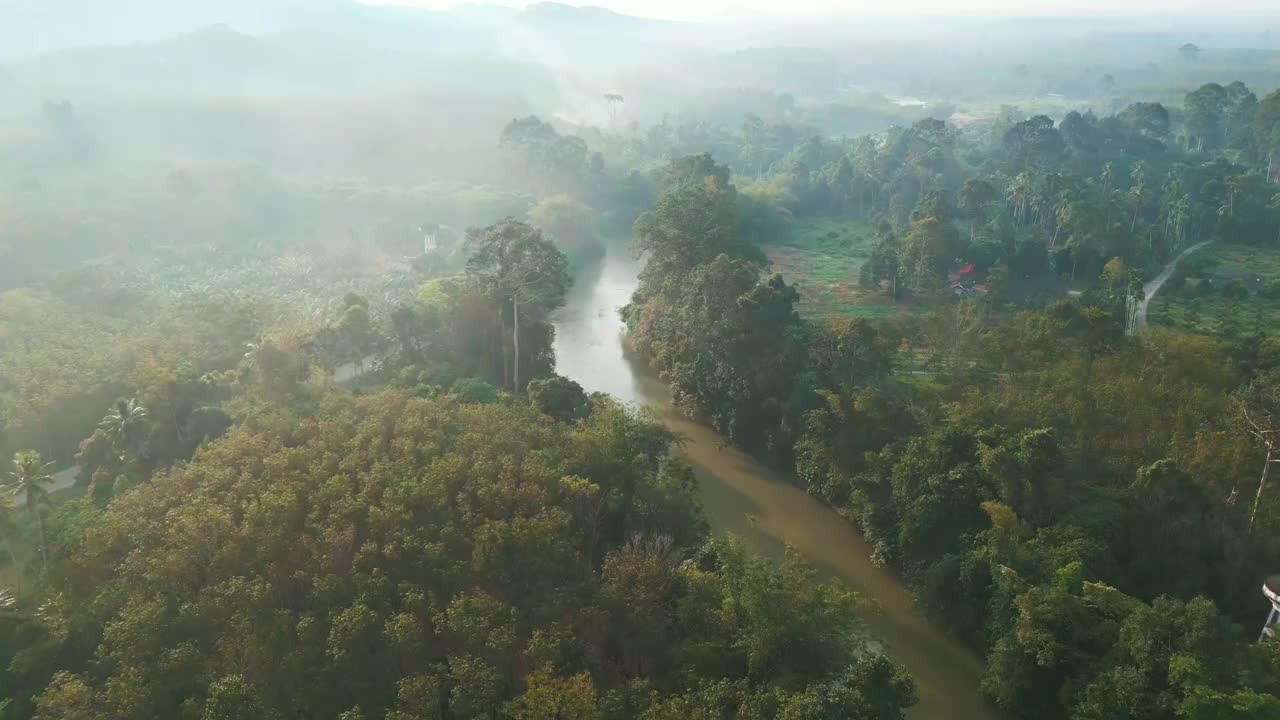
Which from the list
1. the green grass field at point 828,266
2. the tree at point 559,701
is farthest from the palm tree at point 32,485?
the green grass field at point 828,266

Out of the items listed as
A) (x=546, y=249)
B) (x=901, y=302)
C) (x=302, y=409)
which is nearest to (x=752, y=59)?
(x=901, y=302)

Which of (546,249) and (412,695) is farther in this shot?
(546,249)

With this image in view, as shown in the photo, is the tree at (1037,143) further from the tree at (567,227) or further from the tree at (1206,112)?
the tree at (567,227)

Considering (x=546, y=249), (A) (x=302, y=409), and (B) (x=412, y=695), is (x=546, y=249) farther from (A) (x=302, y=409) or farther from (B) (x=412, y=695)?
(B) (x=412, y=695)

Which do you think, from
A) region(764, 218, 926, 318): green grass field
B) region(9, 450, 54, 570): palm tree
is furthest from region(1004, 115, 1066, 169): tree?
region(9, 450, 54, 570): palm tree

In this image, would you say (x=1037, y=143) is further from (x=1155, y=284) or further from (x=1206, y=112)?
(x=1155, y=284)

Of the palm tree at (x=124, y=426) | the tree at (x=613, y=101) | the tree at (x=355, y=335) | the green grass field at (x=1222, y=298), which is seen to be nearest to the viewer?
the palm tree at (x=124, y=426)
